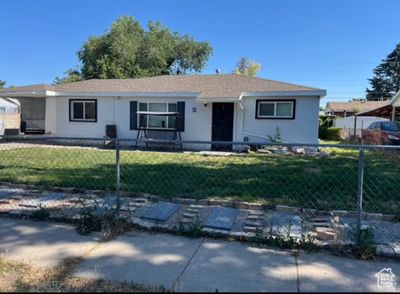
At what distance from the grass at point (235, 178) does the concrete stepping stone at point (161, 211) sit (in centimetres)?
55

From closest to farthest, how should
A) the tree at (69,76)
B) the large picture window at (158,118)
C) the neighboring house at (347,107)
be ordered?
the large picture window at (158,118) → the tree at (69,76) → the neighboring house at (347,107)

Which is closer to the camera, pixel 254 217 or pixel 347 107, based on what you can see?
pixel 254 217

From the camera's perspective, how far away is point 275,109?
14422mm

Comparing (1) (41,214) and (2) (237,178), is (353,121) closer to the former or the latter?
(2) (237,178)

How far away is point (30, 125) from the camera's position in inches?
844

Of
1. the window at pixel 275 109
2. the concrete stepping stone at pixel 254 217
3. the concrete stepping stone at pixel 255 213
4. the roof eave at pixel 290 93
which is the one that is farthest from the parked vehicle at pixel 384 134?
the concrete stepping stone at pixel 254 217

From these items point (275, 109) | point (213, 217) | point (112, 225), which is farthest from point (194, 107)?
point (112, 225)

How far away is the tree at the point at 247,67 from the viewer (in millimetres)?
47562

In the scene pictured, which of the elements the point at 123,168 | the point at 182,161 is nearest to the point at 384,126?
the point at 182,161

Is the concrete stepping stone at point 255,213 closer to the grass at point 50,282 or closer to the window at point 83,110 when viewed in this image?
the grass at point 50,282

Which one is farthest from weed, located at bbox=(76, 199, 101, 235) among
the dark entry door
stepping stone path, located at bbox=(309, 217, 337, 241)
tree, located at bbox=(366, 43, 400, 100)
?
tree, located at bbox=(366, 43, 400, 100)

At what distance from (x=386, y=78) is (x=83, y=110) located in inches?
2291

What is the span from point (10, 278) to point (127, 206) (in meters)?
2.22

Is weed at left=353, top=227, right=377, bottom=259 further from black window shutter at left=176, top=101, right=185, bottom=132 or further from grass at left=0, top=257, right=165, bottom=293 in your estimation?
black window shutter at left=176, top=101, right=185, bottom=132
